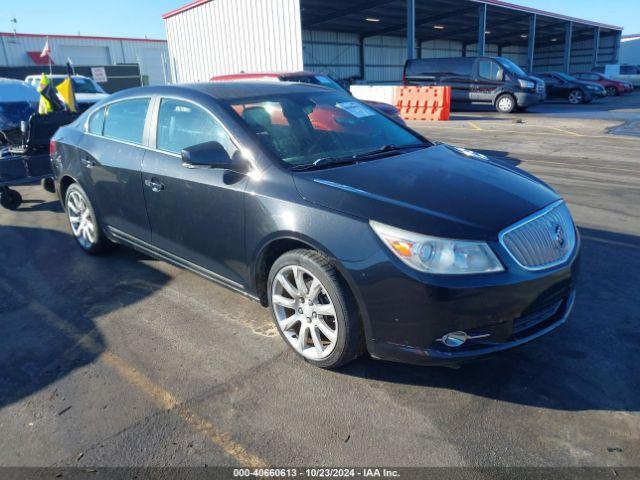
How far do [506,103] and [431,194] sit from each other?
19060 millimetres

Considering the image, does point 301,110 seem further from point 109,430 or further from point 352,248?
point 109,430

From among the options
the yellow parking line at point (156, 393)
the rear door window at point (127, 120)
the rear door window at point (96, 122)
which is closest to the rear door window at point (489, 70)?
the rear door window at point (96, 122)

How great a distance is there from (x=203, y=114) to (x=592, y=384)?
2.99 m

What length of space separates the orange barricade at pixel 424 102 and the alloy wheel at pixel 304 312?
52.2 feet

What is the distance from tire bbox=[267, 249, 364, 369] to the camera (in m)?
2.73

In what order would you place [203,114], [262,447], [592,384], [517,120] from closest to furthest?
1. [262,447]
2. [592,384]
3. [203,114]
4. [517,120]

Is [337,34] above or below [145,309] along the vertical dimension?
above

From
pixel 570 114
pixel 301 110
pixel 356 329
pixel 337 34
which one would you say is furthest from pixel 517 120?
pixel 337 34

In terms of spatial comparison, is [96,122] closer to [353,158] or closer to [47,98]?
[353,158]

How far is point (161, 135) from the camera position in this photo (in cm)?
385

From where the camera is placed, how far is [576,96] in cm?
2512

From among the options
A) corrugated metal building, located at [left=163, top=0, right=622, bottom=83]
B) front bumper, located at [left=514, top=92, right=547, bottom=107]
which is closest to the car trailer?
corrugated metal building, located at [left=163, top=0, right=622, bottom=83]

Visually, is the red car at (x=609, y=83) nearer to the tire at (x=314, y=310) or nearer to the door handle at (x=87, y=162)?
the door handle at (x=87, y=162)

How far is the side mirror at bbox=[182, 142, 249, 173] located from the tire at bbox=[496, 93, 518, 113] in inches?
745
